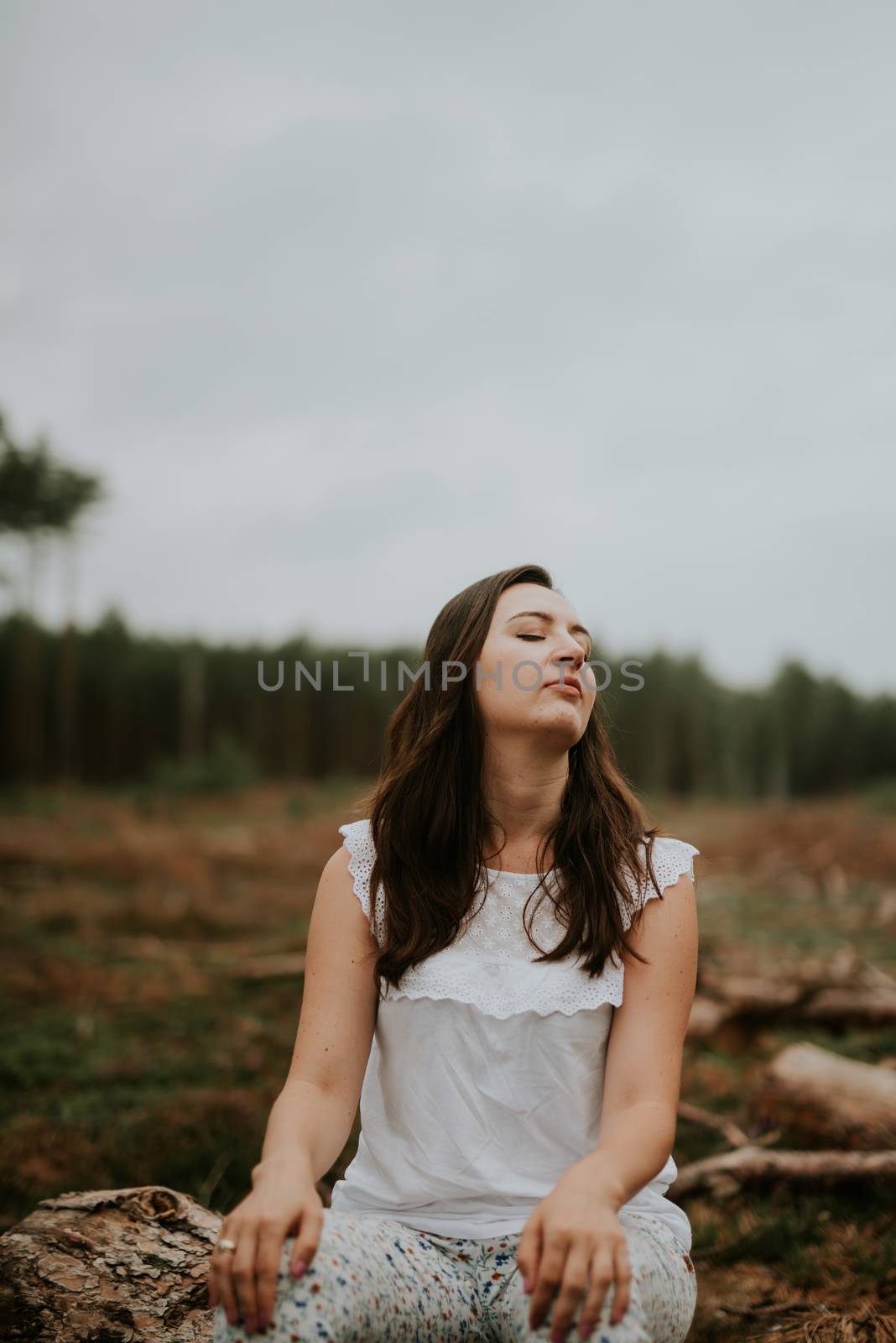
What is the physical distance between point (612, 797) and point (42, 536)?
24648 mm

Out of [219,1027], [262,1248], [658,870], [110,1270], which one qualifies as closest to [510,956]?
[658,870]

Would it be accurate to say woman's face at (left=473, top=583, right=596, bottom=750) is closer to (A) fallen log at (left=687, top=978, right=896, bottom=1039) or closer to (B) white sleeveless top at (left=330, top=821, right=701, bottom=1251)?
(B) white sleeveless top at (left=330, top=821, right=701, bottom=1251)

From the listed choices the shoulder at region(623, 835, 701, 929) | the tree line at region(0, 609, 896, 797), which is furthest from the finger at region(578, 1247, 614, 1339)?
the tree line at region(0, 609, 896, 797)

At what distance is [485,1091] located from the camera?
6.86 feet

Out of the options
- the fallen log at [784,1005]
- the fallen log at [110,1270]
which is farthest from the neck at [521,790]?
the fallen log at [784,1005]

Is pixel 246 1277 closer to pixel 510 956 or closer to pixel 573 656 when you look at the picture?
pixel 510 956

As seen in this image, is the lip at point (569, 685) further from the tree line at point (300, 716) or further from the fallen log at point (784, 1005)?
the tree line at point (300, 716)

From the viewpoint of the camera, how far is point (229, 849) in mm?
15148

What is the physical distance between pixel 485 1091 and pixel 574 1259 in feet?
1.66

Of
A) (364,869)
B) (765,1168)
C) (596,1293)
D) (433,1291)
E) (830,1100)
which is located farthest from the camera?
(830,1100)

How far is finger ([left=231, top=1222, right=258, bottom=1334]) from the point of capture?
1632 mm

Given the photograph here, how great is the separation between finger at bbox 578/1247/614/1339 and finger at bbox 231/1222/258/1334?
561mm

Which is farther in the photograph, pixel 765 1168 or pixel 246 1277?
pixel 765 1168

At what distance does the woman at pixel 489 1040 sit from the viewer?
5.51ft
